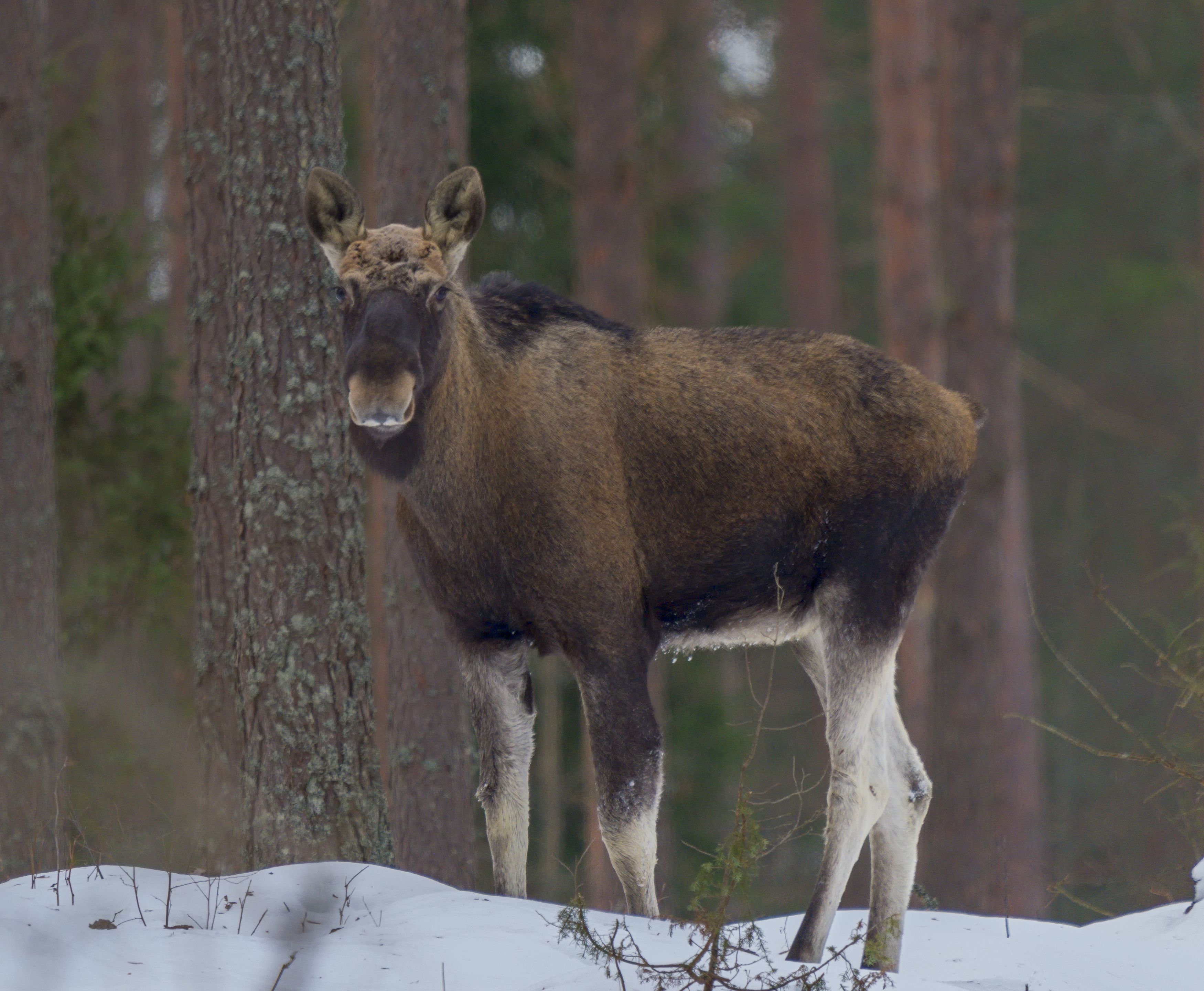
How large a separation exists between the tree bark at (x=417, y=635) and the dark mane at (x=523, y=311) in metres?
2.08

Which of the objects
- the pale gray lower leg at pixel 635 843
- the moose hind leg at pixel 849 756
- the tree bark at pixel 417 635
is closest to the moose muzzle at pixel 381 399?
the pale gray lower leg at pixel 635 843

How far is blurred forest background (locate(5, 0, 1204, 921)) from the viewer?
10906 mm

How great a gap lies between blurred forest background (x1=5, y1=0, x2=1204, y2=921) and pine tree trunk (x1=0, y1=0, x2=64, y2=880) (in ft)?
0.97

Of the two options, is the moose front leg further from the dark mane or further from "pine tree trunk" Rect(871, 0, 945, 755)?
"pine tree trunk" Rect(871, 0, 945, 755)

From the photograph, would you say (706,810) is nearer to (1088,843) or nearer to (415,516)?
(1088,843)

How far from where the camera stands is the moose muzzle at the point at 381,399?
5.20 metres

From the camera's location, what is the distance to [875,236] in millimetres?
26750

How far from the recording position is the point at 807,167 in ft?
70.3

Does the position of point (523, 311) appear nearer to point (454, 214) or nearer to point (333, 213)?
point (454, 214)

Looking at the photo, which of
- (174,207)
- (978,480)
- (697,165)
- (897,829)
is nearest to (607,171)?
(697,165)

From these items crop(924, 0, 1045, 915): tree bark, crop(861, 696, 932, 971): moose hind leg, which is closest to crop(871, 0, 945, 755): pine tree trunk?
crop(924, 0, 1045, 915): tree bark

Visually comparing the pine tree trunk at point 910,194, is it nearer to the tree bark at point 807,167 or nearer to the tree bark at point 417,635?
the tree bark at point 807,167

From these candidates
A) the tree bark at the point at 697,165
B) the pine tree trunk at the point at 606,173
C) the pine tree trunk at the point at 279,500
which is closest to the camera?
the pine tree trunk at the point at 279,500

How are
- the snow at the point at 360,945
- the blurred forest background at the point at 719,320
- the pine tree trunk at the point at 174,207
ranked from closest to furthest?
the snow at the point at 360,945
the blurred forest background at the point at 719,320
the pine tree trunk at the point at 174,207
